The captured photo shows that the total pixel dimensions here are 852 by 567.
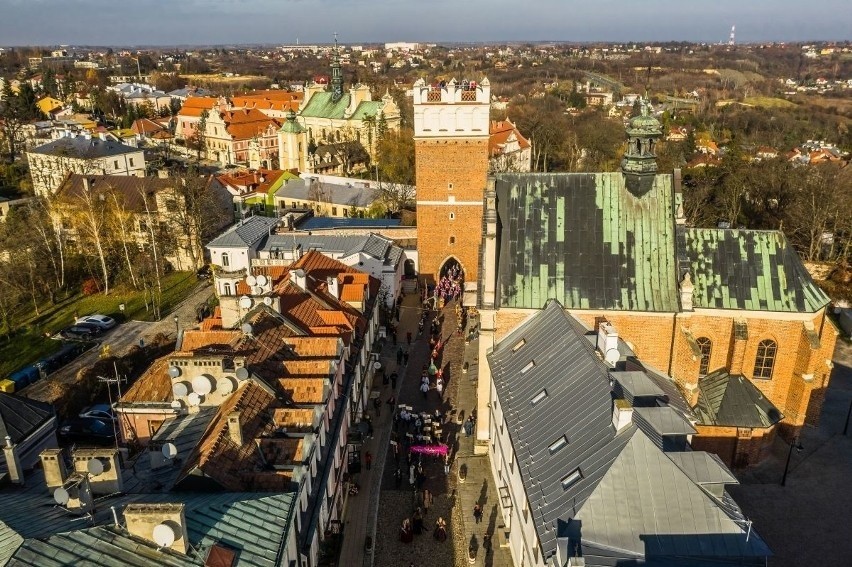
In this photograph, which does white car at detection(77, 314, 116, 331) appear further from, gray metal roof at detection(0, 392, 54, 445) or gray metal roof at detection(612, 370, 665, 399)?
gray metal roof at detection(612, 370, 665, 399)

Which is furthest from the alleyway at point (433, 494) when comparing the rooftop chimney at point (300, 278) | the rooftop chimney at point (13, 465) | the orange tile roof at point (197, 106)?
the orange tile roof at point (197, 106)

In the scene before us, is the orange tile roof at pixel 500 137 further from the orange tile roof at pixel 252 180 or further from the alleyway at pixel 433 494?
the alleyway at pixel 433 494

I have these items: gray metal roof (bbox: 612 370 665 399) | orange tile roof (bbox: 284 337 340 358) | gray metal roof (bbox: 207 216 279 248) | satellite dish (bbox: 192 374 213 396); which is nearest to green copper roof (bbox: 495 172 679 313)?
gray metal roof (bbox: 612 370 665 399)

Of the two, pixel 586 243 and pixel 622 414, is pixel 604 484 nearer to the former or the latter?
pixel 622 414

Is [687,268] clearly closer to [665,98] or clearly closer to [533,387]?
[533,387]

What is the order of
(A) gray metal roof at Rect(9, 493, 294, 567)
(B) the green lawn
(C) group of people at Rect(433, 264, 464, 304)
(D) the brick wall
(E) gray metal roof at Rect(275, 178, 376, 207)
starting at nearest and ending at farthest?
(A) gray metal roof at Rect(9, 493, 294, 567) → (B) the green lawn → (D) the brick wall → (C) group of people at Rect(433, 264, 464, 304) → (E) gray metal roof at Rect(275, 178, 376, 207)

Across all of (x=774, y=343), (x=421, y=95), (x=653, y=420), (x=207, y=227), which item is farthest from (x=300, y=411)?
(x=207, y=227)
